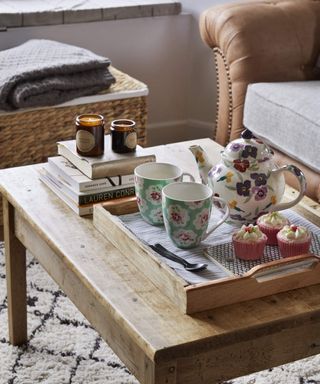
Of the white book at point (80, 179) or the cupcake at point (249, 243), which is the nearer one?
the cupcake at point (249, 243)

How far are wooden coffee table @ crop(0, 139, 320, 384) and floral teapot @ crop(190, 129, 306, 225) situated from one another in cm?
25

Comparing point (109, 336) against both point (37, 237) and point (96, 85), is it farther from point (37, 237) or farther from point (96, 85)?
point (96, 85)

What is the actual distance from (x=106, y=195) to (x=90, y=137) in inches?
4.8

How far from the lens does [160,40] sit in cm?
318

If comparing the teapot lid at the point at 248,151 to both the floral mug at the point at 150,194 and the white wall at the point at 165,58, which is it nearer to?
the floral mug at the point at 150,194

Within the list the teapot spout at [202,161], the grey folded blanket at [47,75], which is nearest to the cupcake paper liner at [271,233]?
the teapot spout at [202,161]

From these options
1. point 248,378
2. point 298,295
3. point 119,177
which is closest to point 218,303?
point 298,295

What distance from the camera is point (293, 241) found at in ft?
4.61

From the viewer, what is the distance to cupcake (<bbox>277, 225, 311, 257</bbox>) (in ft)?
4.61

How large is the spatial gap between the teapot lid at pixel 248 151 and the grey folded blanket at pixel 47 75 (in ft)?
3.29

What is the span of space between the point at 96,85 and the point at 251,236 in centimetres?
127

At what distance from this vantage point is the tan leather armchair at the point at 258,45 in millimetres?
2562

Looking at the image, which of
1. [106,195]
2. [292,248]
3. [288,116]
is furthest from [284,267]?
[288,116]

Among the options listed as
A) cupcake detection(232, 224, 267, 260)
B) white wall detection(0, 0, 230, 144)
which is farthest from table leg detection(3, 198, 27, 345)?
white wall detection(0, 0, 230, 144)
